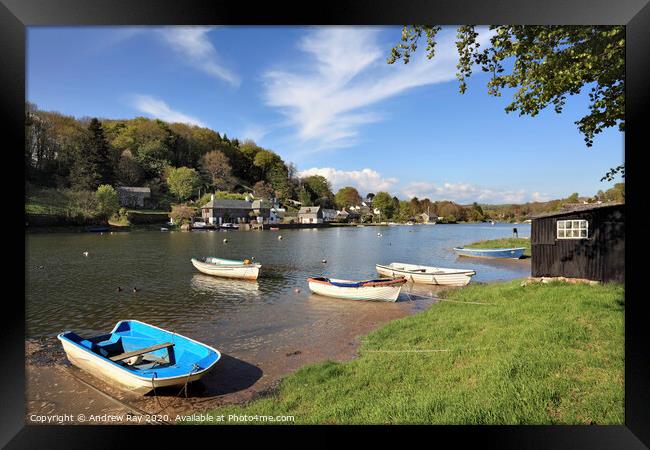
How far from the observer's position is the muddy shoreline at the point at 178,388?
438cm

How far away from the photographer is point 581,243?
7.50 m

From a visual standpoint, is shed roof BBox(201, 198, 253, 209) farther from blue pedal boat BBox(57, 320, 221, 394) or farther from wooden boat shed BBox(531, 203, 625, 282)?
wooden boat shed BBox(531, 203, 625, 282)

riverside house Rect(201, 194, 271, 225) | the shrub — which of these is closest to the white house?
riverside house Rect(201, 194, 271, 225)

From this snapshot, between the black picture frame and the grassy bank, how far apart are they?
6.9 inches

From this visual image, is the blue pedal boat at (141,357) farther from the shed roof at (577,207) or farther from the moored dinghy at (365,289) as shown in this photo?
the shed roof at (577,207)

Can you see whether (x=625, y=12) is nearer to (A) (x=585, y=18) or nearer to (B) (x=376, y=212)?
(A) (x=585, y=18)

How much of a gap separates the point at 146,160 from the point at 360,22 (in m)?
11.3

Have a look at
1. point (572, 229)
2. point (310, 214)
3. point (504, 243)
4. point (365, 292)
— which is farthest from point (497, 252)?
point (310, 214)

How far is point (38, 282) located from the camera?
1162 centimetres

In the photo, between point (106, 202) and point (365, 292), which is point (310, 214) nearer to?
point (106, 202)

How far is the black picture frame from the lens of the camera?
3016mm

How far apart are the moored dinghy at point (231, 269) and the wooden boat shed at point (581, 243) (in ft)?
33.2

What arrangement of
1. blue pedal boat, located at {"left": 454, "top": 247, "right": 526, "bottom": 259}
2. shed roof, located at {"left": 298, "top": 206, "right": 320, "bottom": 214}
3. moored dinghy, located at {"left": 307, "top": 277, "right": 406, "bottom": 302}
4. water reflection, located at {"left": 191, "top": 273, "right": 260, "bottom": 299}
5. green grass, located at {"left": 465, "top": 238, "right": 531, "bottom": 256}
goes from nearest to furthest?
moored dinghy, located at {"left": 307, "top": 277, "right": 406, "bottom": 302} → water reflection, located at {"left": 191, "top": 273, "right": 260, "bottom": 299} → blue pedal boat, located at {"left": 454, "top": 247, "right": 526, "bottom": 259} → green grass, located at {"left": 465, "top": 238, "right": 531, "bottom": 256} → shed roof, located at {"left": 298, "top": 206, "right": 320, "bottom": 214}

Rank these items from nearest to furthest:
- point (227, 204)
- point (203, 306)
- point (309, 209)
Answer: point (203, 306)
point (227, 204)
point (309, 209)
